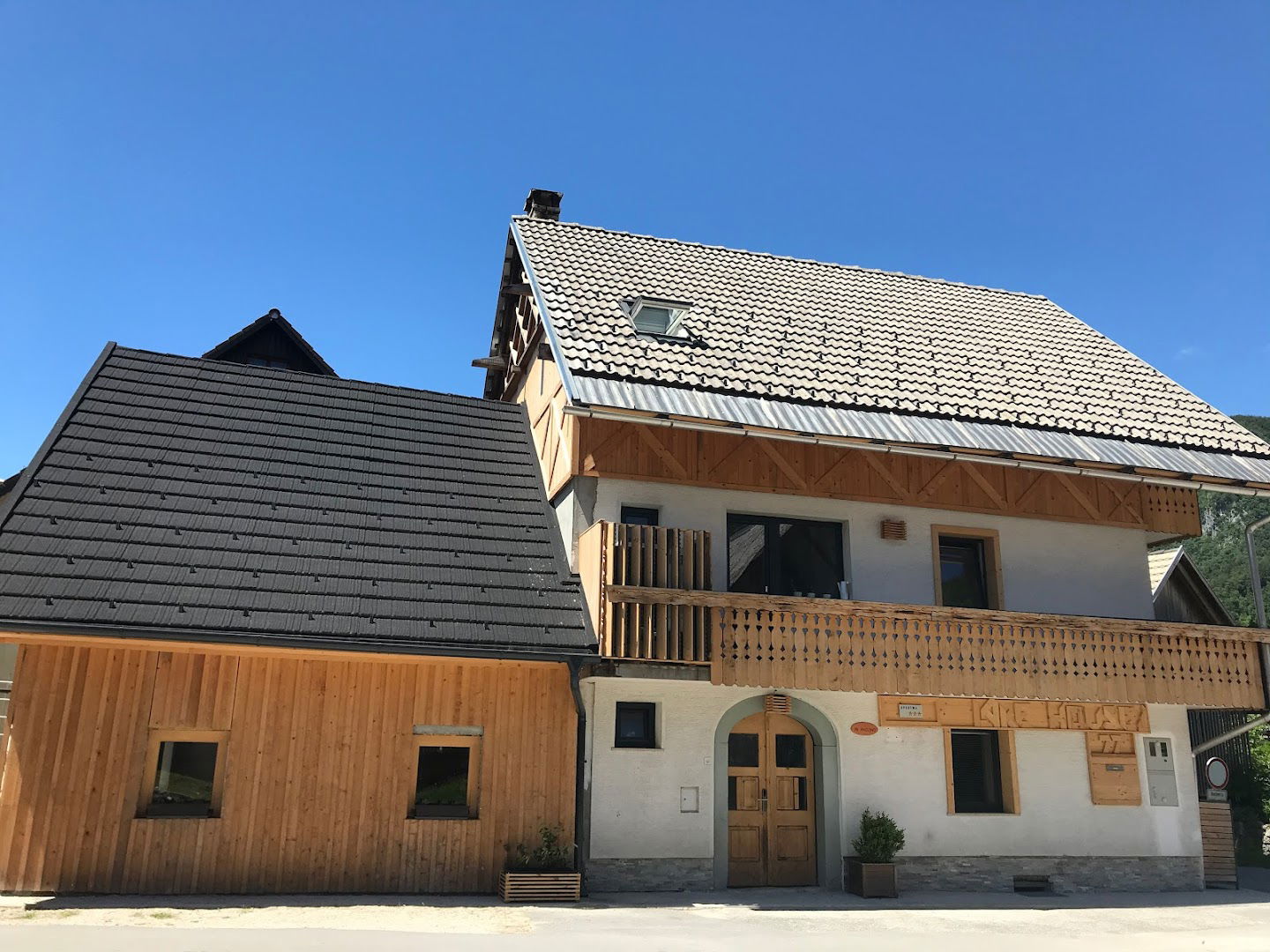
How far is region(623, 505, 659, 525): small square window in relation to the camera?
13.5m

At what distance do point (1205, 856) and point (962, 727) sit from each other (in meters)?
4.57

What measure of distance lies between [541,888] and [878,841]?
4.37 m

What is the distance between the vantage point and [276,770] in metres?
11.1

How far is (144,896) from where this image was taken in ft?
34.2

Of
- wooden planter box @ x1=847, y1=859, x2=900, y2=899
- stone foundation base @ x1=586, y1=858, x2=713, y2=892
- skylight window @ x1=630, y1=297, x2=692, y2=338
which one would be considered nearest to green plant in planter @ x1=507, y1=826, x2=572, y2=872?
stone foundation base @ x1=586, y1=858, x2=713, y2=892

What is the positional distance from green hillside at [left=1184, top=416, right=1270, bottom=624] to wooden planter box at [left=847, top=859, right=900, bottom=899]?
30.0m

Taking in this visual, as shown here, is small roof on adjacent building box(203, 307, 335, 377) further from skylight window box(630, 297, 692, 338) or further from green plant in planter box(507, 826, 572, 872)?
green plant in planter box(507, 826, 572, 872)

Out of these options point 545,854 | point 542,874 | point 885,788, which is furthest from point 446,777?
point 885,788

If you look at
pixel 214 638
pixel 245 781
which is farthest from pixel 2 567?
pixel 245 781

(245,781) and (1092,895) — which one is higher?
(245,781)

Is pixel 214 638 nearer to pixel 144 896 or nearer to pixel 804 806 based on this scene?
pixel 144 896

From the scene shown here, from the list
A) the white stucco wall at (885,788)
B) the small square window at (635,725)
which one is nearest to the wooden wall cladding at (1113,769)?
the white stucco wall at (885,788)

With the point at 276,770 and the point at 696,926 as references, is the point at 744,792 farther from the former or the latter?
the point at 276,770

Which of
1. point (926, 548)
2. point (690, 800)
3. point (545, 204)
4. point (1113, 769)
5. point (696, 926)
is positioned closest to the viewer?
point (696, 926)
